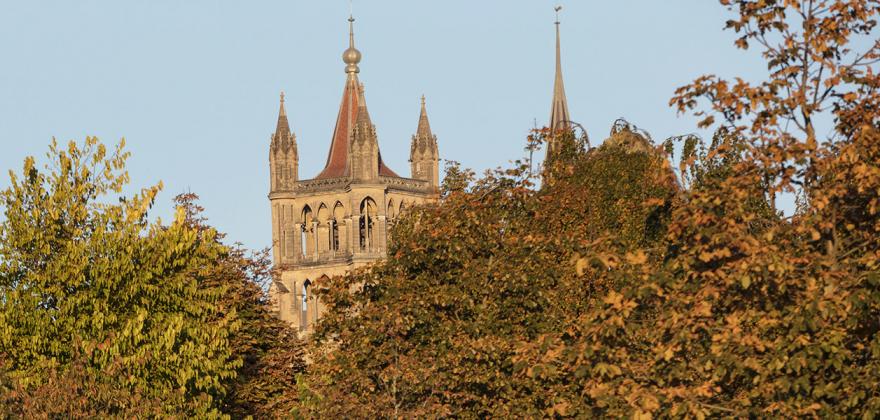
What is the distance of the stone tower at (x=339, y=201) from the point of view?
130750 millimetres

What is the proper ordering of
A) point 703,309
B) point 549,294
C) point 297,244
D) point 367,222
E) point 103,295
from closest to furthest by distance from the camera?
1. point 703,309
2. point 549,294
3. point 103,295
4. point 367,222
5. point 297,244

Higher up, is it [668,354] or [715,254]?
[715,254]

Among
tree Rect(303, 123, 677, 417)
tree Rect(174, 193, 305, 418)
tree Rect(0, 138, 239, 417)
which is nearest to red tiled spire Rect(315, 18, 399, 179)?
tree Rect(174, 193, 305, 418)

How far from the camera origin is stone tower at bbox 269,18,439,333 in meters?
131

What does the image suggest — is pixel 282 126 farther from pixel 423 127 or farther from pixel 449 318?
pixel 449 318

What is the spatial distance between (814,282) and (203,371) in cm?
2277

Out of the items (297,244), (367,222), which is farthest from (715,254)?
(297,244)

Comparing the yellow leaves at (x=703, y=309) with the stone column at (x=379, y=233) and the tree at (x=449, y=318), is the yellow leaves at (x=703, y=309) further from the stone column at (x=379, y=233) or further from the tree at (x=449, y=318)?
the stone column at (x=379, y=233)

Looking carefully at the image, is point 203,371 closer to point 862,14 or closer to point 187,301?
point 187,301

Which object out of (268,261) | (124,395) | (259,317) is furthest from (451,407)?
(268,261)

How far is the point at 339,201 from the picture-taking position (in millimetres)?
133750

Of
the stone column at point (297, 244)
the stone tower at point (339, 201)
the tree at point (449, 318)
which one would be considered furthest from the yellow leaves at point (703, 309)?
the stone column at point (297, 244)

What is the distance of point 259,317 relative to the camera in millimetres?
54000

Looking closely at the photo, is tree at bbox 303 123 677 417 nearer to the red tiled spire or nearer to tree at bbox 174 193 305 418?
tree at bbox 174 193 305 418
